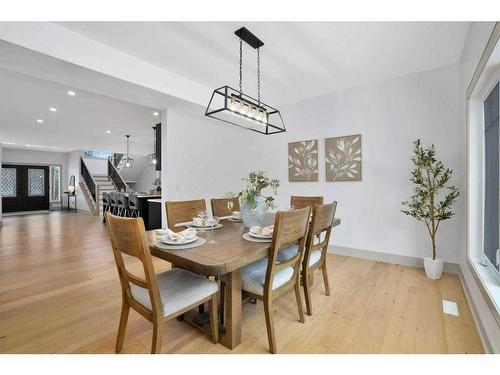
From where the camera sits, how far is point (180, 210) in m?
2.52

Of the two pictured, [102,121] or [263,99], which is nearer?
[263,99]

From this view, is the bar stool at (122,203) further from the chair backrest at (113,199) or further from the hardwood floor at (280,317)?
Answer: the hardwood floor at (280,317)

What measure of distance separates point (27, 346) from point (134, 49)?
288 cm

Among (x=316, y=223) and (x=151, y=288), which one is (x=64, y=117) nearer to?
(x=151, y=288)

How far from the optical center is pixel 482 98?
228cm

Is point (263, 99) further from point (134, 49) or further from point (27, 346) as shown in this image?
point (27, 346)

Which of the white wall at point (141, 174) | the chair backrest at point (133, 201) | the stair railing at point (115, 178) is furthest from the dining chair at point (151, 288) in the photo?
the white wall at point (141, 174)

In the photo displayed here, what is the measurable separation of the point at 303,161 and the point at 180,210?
255 cm

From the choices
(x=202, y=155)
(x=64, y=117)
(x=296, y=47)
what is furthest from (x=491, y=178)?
(x=64, y=117)

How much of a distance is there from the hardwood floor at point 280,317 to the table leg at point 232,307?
6cm

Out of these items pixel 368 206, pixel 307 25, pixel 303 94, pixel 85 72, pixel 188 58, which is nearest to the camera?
pixel 307 25

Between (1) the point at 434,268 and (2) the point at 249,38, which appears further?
(1) the point at 434,268

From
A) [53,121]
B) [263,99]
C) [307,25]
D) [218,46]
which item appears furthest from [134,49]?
[53,121]

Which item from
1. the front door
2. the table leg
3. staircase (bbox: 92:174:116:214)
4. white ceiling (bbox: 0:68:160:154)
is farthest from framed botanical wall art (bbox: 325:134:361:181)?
the front door
